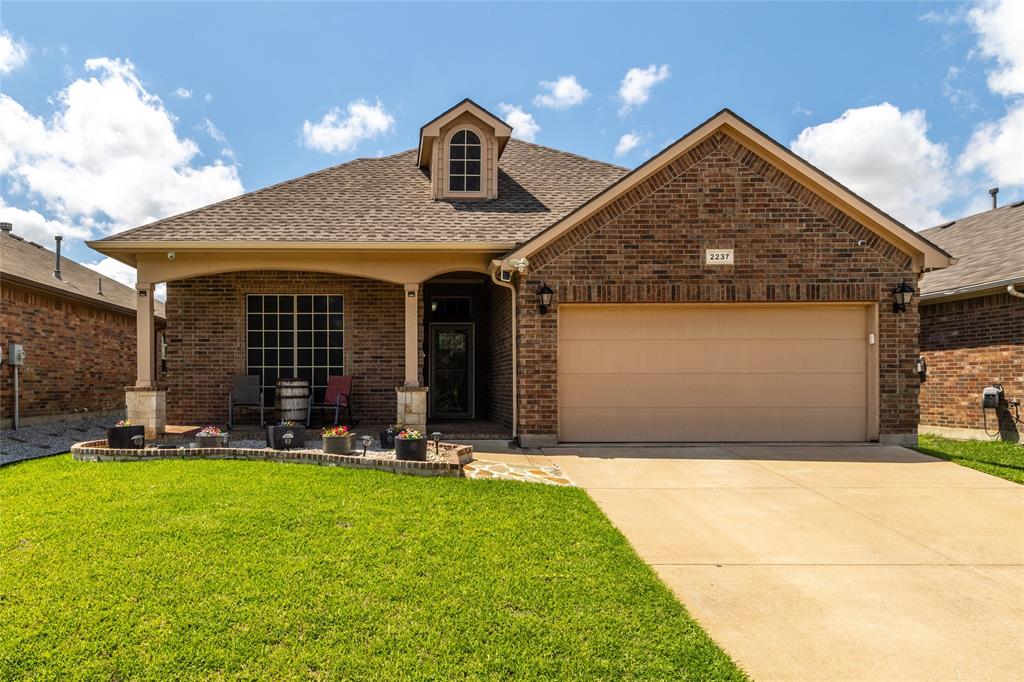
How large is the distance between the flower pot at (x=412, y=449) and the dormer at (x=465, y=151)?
5.49m

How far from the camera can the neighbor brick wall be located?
8.71 meters

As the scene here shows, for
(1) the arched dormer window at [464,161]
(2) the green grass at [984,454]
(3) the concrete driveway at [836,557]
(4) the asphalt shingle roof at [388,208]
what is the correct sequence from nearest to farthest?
(3) the concrete driveway at [836,557]
(2) the green grass at [984,454]
(4) the asphalt shingle roof at [388,208]
(1) the arched dormer window at [464,161]

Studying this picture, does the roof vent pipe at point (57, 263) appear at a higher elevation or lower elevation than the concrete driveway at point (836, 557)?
higher

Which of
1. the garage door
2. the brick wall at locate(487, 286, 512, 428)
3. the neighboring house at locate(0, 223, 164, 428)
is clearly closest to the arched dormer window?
the brick wall at locate(487, 286, 512, 428)

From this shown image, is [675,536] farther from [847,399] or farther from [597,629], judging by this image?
[847,399]

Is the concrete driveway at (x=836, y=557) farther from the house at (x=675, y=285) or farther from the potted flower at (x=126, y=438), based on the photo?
the potted flower at (x=126, y=438)

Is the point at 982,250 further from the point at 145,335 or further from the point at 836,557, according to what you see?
the point at 145,335

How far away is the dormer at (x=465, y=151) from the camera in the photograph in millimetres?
10914

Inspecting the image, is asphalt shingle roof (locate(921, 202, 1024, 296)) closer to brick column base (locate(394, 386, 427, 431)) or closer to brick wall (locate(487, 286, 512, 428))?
brick wall (locate(487, 286, 512, 428))

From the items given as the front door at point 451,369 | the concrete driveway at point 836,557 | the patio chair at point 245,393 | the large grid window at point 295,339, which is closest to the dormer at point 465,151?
the front door at point 451,369

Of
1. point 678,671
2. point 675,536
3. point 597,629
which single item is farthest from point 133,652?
point 675,536

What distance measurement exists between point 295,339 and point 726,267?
24.0 ft

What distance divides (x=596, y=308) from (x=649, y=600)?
230 inches

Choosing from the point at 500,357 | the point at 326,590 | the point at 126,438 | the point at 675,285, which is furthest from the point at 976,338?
the point at 126,438
